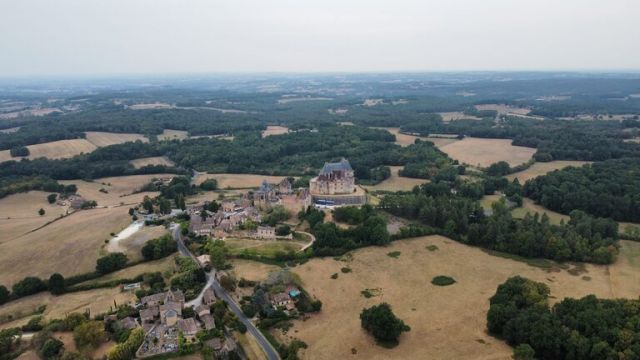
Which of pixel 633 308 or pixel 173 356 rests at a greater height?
pixel 633 308

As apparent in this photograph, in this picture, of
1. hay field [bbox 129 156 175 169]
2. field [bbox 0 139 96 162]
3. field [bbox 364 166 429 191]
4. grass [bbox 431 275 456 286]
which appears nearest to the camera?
grass [bbox 431 275 456 286]

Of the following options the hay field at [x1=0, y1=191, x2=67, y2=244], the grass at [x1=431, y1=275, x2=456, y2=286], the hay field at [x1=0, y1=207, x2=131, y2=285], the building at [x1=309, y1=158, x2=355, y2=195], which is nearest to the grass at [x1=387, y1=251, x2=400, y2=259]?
the grass at [x1=431, y1=275, x2=456, y2=286]

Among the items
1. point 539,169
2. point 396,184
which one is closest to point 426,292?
point 396,184

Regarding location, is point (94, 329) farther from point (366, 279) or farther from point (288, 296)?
point (366, 279)

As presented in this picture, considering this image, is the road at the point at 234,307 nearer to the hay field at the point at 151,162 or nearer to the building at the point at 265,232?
the building at the point at 265,232

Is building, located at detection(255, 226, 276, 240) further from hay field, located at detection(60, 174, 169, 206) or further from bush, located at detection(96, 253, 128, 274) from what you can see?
hay field, located at detection(60, 174, 169, 206)

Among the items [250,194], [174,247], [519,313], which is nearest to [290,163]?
[250,194]
